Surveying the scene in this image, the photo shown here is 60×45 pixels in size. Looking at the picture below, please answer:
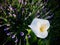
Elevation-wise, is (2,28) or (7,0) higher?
(7,0)

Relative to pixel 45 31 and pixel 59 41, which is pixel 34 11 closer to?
pixel 45 31

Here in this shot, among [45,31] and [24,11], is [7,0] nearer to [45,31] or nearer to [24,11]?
[24,11]

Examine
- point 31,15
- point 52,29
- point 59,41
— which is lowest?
point 59,41

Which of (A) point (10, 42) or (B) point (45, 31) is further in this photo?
(A) point (10, 42)

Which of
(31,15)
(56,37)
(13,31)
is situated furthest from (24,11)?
(56,37)

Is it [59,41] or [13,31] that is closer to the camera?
[13,31]

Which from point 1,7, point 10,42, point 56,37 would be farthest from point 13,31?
point 56,37
